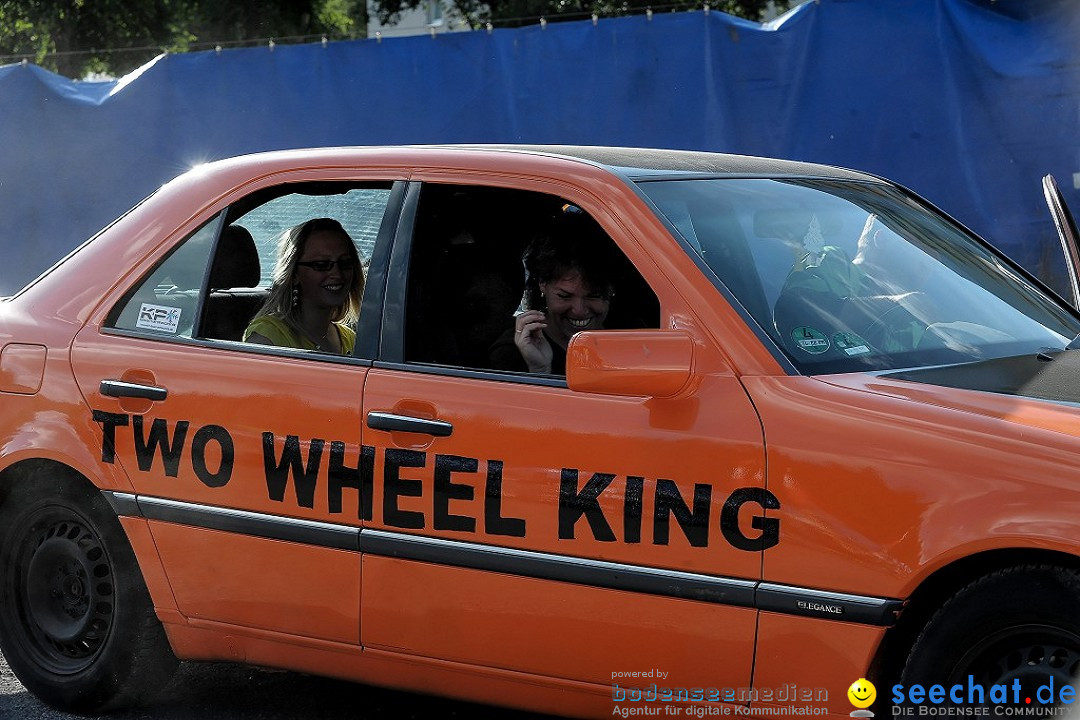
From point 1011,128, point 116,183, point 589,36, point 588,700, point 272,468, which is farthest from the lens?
point 116,183

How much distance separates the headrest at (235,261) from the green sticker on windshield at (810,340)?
1754mm

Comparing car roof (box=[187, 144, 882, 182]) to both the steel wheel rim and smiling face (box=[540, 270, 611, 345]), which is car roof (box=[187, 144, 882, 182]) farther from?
the steel wheel rim

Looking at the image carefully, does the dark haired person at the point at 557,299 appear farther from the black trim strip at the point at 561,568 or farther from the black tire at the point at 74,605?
the black tire at the point at 74,605

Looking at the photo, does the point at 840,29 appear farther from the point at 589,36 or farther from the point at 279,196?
the point at 279,196

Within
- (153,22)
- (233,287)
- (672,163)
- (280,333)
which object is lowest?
(280,333)

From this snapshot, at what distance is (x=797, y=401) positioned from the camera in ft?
11.0

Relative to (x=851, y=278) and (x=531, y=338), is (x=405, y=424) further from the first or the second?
(x=851, y=278)

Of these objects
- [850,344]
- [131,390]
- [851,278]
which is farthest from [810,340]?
[131,390]

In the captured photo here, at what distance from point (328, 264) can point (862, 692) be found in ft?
7.51

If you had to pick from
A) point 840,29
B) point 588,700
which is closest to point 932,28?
point 840,29

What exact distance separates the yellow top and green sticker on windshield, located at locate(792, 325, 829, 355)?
1312mm

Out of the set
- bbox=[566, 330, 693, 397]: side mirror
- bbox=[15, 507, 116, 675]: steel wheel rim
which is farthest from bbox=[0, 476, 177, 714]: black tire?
bbox=[566, 330, 693, 397]: side mirror

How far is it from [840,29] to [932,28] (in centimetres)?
65

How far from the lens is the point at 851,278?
3.80 meters
